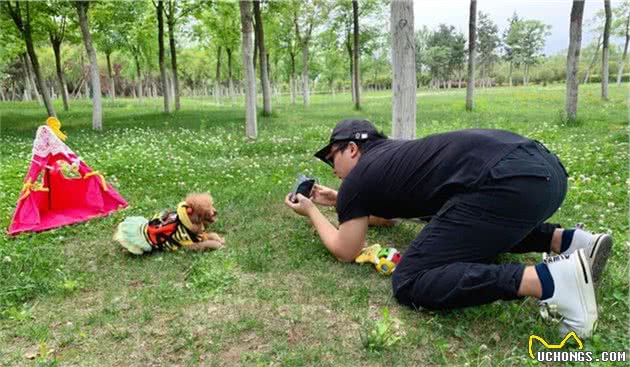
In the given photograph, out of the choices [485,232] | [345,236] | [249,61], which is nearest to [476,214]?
Result: [485,232]

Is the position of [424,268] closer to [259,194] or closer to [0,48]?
[259,194]

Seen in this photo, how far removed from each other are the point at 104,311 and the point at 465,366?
2.07 m

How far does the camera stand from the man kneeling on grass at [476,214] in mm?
2246

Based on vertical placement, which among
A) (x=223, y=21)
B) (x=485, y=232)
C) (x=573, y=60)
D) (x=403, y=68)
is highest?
(x=223, y=21)

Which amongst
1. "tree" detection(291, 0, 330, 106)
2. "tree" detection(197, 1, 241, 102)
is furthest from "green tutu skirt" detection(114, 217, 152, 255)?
"tree" detection(291, 0, 330, 106)

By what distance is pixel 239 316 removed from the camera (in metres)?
2.64

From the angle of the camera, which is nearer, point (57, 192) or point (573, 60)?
point (57, 192)

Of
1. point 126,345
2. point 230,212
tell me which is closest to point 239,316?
point 126,345

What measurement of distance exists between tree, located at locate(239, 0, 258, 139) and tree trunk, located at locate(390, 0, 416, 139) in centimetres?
516

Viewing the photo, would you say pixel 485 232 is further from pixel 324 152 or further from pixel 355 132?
pixel 324 152

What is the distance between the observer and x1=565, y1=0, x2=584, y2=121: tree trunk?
1062 cm

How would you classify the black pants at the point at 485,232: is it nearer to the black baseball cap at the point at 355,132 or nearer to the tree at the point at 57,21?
the black baseball cap at the point at 355,132

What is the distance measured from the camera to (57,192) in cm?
477

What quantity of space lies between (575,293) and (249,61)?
8792mm
